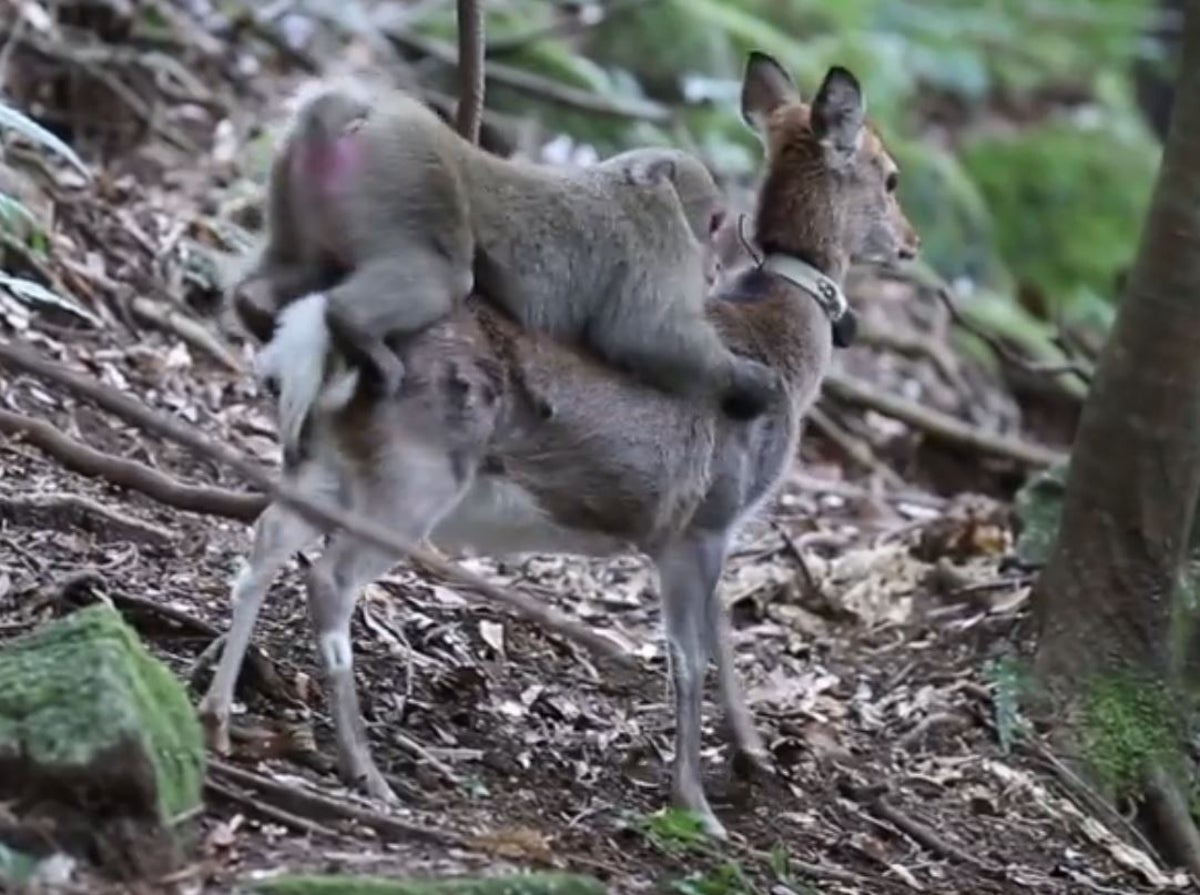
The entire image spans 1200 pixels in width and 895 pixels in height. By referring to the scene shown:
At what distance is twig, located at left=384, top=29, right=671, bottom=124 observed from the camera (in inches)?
438

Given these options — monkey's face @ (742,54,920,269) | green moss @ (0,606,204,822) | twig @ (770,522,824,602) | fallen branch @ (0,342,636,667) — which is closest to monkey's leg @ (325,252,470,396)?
green moss @ (0,606,204,822)

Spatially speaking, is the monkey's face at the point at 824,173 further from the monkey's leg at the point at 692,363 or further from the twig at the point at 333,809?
the twig at the point at 333,809

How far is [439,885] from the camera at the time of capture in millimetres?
4383

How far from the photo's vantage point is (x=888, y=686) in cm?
714

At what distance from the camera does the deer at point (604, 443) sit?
522cm

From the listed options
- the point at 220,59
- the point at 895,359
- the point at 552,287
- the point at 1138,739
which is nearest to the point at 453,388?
the point at 552,287

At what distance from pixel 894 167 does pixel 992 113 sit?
11570 millimetres

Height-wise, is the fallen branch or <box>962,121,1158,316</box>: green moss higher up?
the fallen branch

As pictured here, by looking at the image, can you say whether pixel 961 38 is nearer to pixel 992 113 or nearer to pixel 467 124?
pixel 992 113

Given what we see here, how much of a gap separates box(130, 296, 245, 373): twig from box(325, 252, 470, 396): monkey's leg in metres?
A: 3.05

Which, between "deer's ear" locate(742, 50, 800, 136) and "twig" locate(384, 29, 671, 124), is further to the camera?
"twig" locate(384, 29, 671, 124)

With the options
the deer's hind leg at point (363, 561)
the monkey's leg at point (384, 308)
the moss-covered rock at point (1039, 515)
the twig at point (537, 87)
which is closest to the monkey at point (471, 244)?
the monkey's leg at point (384, 308)

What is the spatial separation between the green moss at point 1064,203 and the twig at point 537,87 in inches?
157

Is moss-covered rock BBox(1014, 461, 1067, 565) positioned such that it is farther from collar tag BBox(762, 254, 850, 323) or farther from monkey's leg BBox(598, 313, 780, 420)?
monkey's leg BBox(598, 313, 780, 420)
